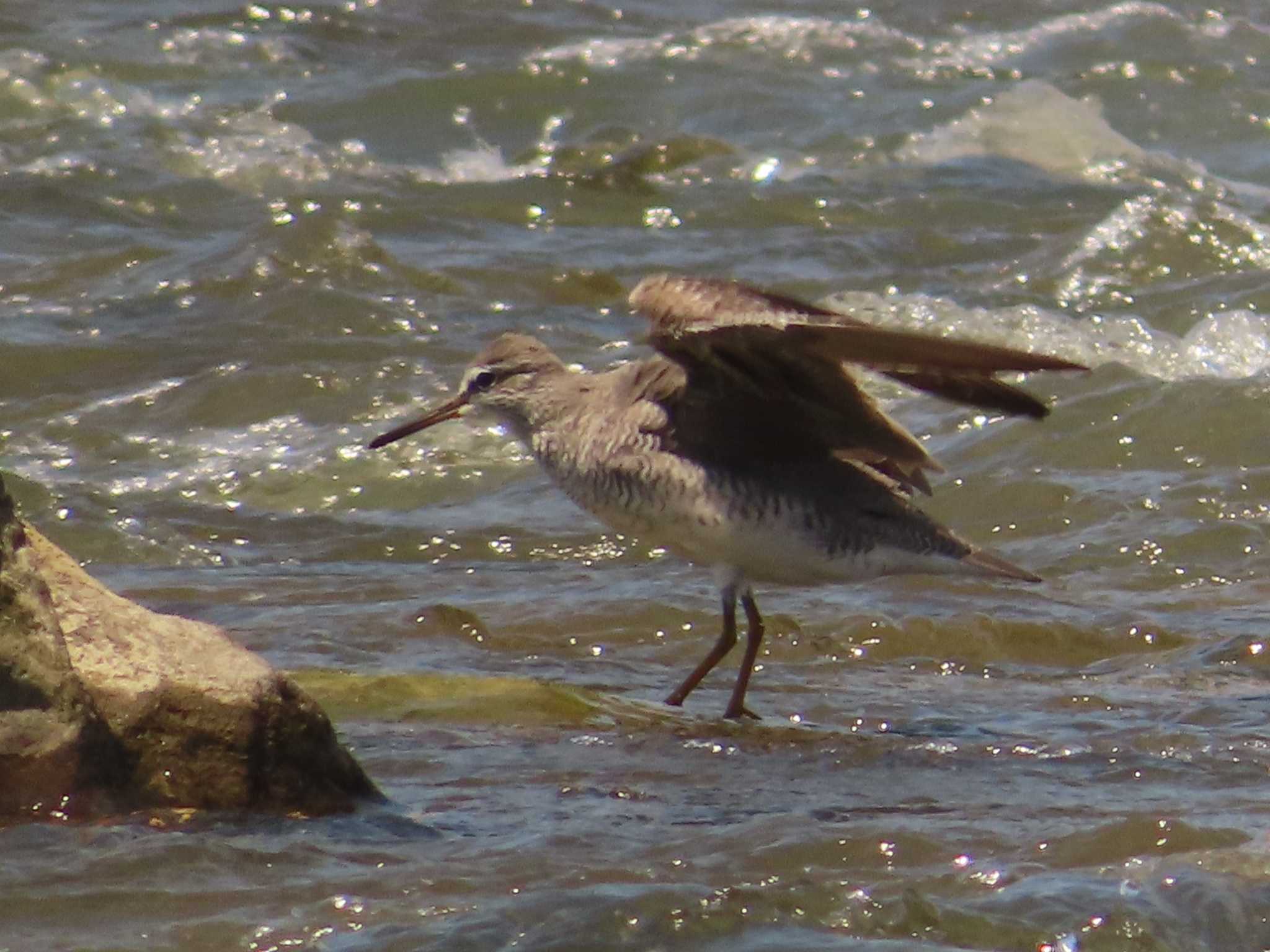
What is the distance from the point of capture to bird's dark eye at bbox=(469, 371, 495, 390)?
22.8 feet

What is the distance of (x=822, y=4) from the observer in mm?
17188

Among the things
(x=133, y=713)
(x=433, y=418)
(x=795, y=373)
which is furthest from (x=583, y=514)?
(x=133, y=713)

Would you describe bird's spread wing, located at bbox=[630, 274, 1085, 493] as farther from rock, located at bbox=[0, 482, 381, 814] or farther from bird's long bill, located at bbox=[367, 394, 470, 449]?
rock, located at bbox=[0, 482, 381, 814]

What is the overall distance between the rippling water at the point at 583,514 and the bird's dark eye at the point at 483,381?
0.64 m

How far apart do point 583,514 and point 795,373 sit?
2.35m

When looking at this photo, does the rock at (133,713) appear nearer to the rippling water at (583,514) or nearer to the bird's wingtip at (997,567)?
the rippling water at (583,514)

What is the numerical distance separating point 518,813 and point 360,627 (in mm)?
2027

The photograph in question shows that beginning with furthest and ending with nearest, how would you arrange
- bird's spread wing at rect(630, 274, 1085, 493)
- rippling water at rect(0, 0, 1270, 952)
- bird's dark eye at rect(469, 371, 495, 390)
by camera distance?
bird's dark eye at rect(469, 371, 495, 390)
bird's spread wing at rect(630, 274, 1085, 493)
rippling water at rect(0, 0, 1270, 952)

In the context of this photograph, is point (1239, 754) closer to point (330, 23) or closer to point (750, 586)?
point (750, 586)

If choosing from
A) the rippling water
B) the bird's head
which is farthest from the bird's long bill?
the rippling water

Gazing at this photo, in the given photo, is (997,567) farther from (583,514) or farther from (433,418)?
(583,514)

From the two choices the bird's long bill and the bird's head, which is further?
the bird's long bill

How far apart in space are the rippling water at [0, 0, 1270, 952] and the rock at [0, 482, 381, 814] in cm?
8

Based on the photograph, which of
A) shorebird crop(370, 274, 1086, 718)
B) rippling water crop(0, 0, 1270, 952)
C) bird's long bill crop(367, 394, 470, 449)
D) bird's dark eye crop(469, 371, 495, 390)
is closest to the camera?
rippling water crop(0, 0, 1270, 952)
